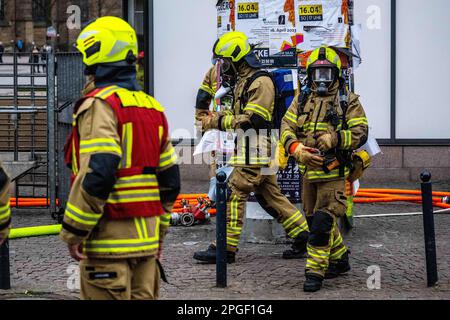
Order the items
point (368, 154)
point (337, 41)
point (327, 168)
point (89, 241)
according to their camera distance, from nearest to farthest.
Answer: point (89, 241) < point (327, 168) < point (368, 154) < point (337, 41)

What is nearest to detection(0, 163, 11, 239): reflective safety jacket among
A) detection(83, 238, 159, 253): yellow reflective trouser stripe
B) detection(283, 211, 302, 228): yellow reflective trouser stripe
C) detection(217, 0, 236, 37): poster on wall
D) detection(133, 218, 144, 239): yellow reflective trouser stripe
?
detection(83, 238, 159, 253): yellow reflective trouser stripe

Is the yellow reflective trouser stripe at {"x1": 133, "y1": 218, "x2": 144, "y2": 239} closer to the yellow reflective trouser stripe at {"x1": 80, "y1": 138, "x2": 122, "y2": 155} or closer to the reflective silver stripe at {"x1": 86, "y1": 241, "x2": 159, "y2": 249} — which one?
the reflective silver stripe at {"x1": 86, "y1": 241, "x2": 159, "y2": 249}

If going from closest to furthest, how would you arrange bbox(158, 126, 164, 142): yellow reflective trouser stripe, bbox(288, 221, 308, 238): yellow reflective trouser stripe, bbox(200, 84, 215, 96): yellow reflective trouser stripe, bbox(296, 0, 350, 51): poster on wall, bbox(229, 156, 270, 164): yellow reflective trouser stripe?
bbox(158, 126, 164, 142): yellow reflective trouser stripe < bbox(229, 156, 270, 164): yellow reflective trouser stripe < bbox(288, 221, 308, 238): yellow reflective trouser stripe < bbox(200, 84, 215, 96): yellow reflective trouser stripe < bbox(296, 0, 350, 51): poster on wall

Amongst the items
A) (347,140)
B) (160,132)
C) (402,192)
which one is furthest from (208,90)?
(160,132)

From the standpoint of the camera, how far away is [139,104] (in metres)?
4.57

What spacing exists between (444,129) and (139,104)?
948 centimetres

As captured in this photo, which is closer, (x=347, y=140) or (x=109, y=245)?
(x=109, y=245)

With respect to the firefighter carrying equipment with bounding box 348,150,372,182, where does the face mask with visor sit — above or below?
above

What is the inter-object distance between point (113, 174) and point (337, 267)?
12.1 feet

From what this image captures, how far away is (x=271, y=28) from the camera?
29.5 ft

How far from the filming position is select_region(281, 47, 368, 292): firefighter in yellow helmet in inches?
282

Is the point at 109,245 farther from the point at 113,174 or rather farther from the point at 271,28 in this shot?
the point at 271,28
